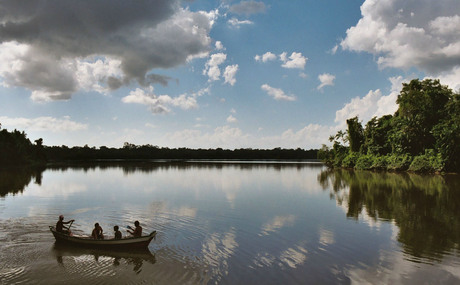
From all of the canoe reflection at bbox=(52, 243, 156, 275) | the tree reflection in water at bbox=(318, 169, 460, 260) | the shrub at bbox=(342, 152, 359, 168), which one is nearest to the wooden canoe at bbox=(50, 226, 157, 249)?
the canoe reflection at bbox=(52, 243, 156, 275)

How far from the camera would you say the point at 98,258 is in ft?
45.4

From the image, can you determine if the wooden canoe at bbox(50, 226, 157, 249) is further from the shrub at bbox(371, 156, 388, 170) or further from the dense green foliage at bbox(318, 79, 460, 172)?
the shrub at bbox(371, 156, 388, 170)

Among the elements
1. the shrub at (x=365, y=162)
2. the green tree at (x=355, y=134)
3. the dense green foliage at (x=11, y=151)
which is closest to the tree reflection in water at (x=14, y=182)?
the dense green foliage at (x=11, y=151)

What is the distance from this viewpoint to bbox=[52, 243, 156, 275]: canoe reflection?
12930 millimetres

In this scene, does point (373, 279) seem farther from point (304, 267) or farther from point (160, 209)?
point (160, 209)

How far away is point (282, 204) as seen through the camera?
27.7m

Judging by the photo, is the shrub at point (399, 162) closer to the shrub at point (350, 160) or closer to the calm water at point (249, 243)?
the shrub at point (350, 160)

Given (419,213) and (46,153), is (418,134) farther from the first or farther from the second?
(46,153)

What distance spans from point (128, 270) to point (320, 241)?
9.04 meters

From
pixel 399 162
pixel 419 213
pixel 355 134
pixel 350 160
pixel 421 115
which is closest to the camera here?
pixel 419 213

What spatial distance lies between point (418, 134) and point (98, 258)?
6482 cm

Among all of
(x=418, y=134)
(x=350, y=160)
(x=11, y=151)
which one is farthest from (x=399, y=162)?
(x=11, y=151)

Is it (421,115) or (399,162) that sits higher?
(421,115)

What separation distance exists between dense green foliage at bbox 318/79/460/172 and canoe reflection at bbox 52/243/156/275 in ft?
179
